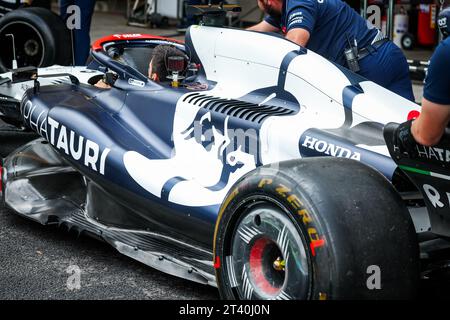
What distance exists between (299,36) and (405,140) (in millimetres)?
1660

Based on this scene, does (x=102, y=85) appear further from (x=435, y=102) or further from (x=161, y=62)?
(x=435, y=102)

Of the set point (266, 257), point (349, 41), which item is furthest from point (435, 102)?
point (349, 41)

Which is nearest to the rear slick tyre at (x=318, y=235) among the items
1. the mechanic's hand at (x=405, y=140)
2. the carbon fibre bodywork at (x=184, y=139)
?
the mechanic's hand at (x=405, y=140)

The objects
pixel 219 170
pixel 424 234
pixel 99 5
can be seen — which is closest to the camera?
pixel 424 234

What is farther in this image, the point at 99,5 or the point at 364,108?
the point at 99,5

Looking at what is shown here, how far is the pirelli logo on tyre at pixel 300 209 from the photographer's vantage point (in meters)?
3.11

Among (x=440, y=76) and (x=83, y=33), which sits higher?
(x=440, y=76)

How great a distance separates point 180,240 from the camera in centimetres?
432

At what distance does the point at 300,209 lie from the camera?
3191 mm

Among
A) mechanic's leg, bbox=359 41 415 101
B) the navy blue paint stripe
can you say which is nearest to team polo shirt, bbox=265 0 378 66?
mechanic's leg, bbox=359 41 415 101

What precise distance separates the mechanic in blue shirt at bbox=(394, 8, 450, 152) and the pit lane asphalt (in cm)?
137

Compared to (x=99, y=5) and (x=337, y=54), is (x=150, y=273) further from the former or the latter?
(x=99, y=5)
